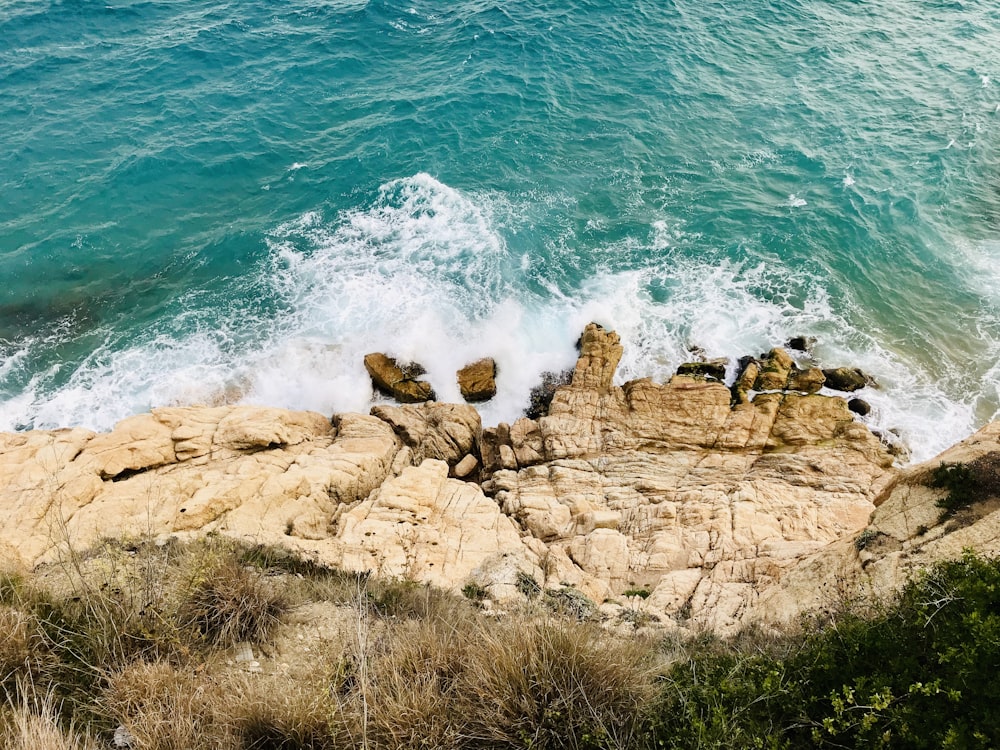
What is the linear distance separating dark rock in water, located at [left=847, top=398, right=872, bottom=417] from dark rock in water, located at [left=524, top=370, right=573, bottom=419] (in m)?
9.17

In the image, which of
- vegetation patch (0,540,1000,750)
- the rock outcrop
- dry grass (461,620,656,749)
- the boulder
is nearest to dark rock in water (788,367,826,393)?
the rock outcrop

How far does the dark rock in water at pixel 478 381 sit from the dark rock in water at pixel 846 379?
11399 mm

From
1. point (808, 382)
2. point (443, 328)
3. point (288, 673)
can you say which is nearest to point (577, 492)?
point (808, 382)

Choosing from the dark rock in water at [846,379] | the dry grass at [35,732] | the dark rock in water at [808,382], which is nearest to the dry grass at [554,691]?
the dry grass at [35,732]

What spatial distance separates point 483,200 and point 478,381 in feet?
33.4

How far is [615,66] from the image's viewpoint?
3353 cm

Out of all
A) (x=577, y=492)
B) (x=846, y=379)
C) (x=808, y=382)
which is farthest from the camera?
(x=846, y=379)

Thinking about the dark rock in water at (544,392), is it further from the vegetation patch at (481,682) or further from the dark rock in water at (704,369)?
the vegetation patch at (481,682)

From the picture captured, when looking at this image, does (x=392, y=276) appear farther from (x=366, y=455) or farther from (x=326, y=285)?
(x=366, y=455)

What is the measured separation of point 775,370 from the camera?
19.2 m

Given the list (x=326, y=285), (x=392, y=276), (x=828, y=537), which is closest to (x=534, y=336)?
(x=392, y=276)

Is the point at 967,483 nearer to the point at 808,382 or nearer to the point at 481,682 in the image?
the point at 481,682

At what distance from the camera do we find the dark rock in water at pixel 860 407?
1867cm

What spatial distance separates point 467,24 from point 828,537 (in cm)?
3676
